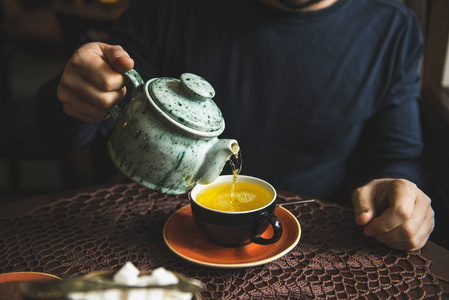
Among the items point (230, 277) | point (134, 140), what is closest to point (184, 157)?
point (134, 140)

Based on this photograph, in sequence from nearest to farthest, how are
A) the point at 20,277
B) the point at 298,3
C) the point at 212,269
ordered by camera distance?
the point at 20,277 → the point at 212,269 → the point at 298,3

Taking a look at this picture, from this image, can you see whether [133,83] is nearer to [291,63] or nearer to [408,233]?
[408,233]

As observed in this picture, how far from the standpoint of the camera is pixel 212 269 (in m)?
0.64

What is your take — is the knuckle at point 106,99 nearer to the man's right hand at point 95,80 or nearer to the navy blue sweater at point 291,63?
the man's right hand at point 95,80

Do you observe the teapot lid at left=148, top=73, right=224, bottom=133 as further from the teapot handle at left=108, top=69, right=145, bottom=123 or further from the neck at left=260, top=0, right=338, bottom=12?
the neck at left=260, top=0, right=338, bottom=12

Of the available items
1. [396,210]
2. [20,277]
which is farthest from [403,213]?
[20,277]

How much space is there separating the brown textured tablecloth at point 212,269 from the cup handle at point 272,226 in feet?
0.15

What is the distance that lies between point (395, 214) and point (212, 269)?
357 millimetres

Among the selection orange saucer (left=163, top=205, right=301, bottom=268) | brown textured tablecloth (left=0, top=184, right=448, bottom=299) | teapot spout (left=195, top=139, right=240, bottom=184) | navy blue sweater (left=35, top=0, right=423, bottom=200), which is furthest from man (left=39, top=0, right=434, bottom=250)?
teapot spout (left=195, top=139, right=240, bottom=184)

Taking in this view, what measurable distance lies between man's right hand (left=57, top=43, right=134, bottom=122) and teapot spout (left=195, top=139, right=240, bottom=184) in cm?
21

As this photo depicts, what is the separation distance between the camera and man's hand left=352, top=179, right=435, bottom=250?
2.23 ft

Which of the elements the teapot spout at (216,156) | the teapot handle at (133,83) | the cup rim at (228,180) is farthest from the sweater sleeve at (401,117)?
the teapot handle at (133,83)

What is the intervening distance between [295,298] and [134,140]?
0.35 metres

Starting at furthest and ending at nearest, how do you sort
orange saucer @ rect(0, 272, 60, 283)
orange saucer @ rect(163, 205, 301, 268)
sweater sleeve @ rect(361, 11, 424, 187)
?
sweater sleeve @ rect(361, 11, 424, 187) → orange saucer @ rect(163, 205, 301, 268) → orange saucer @ rect(0, 272, 60, 283)
